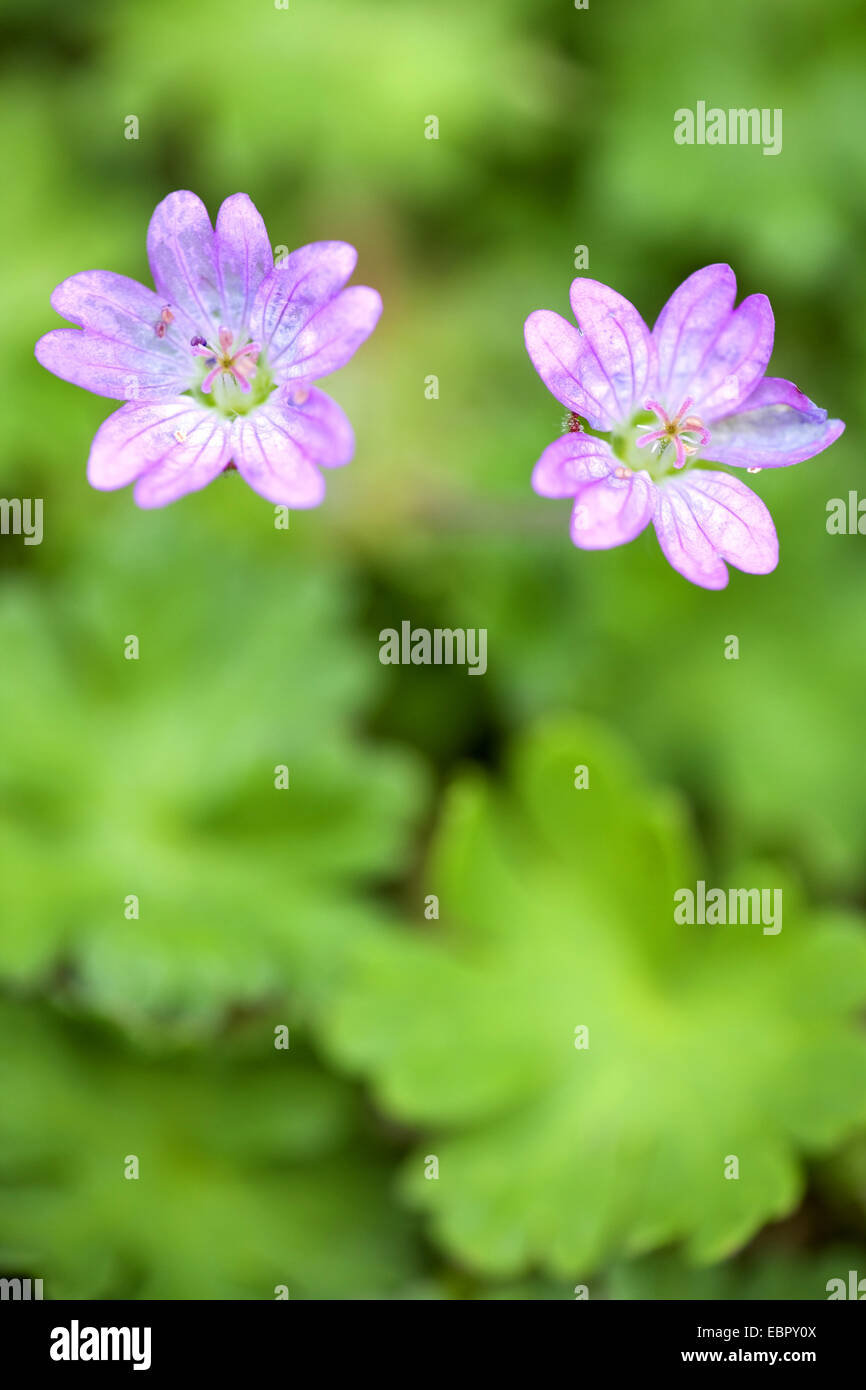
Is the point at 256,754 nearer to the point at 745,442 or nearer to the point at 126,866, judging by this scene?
the point at 126,866

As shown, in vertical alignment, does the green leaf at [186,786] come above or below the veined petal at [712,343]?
below

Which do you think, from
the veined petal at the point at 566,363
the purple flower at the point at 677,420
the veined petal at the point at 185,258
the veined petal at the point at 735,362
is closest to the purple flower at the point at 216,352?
the veined petal at the point at 185,258

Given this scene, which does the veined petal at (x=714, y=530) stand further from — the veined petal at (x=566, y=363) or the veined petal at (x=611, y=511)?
the veined petal at (x=566, y=363)

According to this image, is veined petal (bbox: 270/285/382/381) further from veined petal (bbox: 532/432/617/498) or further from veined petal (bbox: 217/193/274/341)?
veined petal (bbox: 532/432/617/498)

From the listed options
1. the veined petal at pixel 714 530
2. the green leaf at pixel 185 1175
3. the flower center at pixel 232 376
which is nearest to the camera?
the veined petal at pixel 714 530

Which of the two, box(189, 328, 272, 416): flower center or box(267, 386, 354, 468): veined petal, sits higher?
box(189, 328, 272, 416): flower center

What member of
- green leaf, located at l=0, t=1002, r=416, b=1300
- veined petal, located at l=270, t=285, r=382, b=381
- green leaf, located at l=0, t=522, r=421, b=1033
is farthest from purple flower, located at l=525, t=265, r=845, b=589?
green leaf, located at l=0, t=1002, r=416, b=1300
